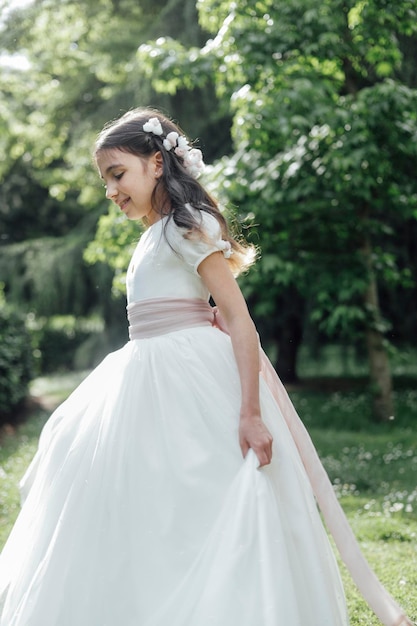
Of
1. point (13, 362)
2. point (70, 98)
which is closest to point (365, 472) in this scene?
point (13, 362)

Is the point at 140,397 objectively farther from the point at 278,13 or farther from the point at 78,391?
the point at 278,13

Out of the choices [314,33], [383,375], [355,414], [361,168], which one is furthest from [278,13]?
[355,414]

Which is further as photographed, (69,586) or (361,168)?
(361,168)

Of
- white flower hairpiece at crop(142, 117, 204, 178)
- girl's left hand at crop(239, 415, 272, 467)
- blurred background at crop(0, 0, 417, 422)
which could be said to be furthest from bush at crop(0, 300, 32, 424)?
girl's left hand at crop(239, 415, 272, 467)

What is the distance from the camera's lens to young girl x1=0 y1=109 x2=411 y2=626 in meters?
2.07

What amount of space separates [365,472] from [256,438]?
445 cm

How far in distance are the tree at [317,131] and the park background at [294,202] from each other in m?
0.02

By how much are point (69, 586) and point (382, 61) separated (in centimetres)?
624

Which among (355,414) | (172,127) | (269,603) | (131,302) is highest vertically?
(172,127)

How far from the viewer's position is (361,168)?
25.1 ft

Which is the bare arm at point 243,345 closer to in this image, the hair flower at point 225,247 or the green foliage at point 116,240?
the hair flower at point 225,247

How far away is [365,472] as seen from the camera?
21.0ft

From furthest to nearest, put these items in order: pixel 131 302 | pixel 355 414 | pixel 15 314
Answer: pixel 15 314 → pixel 355 414 → pixel 131 302

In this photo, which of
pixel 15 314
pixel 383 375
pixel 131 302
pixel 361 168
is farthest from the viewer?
pixel 15 314
